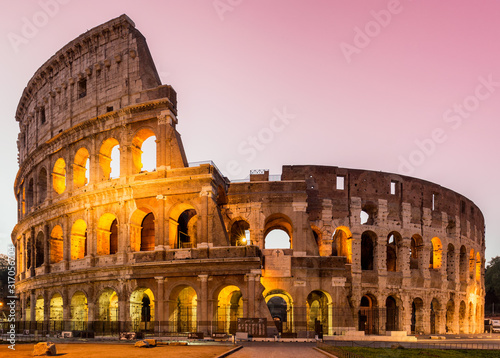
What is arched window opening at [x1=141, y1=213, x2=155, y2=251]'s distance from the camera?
33281 mm

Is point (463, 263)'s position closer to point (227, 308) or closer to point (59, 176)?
point (227, 308)

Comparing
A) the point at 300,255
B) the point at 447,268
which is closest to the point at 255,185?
the point at 300,255

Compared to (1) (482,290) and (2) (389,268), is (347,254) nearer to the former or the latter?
(2) (389,268)

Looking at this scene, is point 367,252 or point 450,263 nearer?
point 367,252

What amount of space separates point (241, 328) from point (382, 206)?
648 inches

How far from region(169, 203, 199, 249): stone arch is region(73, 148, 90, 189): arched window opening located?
7.33 meters

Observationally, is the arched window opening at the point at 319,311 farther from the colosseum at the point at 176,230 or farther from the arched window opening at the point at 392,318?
the arched window opening at the point at 392,318

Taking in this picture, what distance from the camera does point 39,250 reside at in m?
37.7

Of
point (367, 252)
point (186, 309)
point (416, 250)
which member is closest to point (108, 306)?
point (186, 309)

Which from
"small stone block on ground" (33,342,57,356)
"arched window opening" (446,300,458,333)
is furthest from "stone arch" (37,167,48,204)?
"arched window opening" (446,300,458,333)

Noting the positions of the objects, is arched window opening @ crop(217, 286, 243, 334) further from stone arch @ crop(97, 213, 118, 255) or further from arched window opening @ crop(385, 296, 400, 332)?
arched window opening @ crop(385, 296, 400, 332)

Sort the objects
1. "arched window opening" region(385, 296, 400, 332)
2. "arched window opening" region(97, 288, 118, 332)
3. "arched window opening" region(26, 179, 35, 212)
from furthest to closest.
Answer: "arched window opening" region(26, 179, 35, 212)
"arched window opening" region(385, 296, 400, 332)
"arched window opening" region(97, 288, 118, 332)

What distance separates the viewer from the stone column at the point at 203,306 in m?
27.1

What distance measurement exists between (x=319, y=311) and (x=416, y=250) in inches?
363
